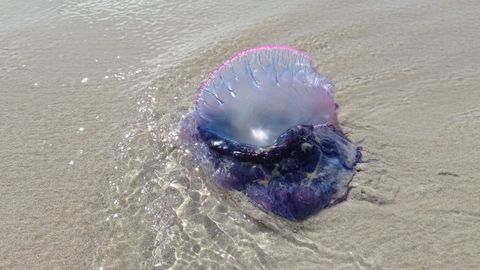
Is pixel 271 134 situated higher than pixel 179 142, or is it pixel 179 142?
pixel 271 134

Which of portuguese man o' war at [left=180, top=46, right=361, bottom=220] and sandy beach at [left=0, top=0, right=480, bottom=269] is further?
portuguese man o' war at [left=180, top=46, right=361, bottom=220]

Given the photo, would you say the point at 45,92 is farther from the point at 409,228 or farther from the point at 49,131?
the point at 409,228

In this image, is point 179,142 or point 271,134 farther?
point 179,142

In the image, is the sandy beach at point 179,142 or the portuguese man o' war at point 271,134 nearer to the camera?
the sandy beach at point 179,142
